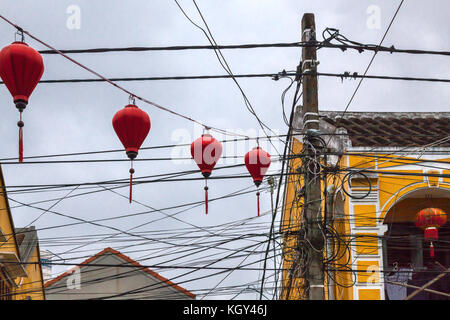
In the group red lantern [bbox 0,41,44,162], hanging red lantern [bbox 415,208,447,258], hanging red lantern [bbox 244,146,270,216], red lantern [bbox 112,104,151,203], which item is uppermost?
red lantern [bbox 0,41,44,162]

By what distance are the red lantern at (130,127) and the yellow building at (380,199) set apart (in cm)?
327

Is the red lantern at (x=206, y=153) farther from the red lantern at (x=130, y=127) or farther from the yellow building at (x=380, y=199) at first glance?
the yellow building at (x=380, y=199)

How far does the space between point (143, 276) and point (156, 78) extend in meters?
20.5

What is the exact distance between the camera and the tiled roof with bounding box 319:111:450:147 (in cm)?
1467

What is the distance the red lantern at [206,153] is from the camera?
9.97 m

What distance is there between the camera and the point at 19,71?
7906 millimetres

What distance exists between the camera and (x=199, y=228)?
42.6 feet

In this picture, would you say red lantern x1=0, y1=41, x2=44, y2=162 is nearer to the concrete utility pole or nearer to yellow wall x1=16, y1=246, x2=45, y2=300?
the concrete utility pole

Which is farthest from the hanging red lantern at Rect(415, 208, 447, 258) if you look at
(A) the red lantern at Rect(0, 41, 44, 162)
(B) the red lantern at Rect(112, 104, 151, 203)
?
(A) the red lantern at Rect(0, 41, 44, 162)

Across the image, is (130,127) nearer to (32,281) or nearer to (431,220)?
(431,220)

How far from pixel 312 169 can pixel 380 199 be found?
4217 millimetres

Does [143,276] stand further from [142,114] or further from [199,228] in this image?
[142,114]

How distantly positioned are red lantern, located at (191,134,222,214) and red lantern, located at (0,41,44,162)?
118 inches

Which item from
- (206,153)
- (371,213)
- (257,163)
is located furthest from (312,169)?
(371,213)
